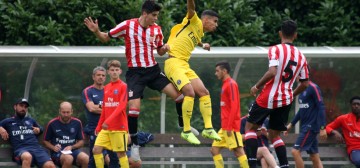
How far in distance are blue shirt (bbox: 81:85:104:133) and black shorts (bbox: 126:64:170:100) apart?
2.22 meters

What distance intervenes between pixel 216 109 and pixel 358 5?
497cm

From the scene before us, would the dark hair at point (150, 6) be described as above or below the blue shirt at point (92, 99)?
above

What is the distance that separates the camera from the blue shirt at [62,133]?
18688mm

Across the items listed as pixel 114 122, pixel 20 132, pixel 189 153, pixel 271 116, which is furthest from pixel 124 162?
pixel 189 153

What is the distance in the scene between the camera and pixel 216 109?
66.0 ft

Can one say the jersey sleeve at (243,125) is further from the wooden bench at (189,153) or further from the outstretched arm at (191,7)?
the outstretched arm at (191,7)

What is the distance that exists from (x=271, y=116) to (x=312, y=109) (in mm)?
2883

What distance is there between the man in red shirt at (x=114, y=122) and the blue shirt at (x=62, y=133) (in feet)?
3.56

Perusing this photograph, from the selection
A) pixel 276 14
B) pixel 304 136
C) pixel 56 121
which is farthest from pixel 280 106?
pixel 276 14

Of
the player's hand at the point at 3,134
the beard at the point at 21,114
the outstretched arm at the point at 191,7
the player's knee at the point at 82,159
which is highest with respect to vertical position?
the outstretched arm at the point at 191,7


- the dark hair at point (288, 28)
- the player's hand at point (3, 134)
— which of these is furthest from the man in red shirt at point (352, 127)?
the player's hand at point (3, 134)

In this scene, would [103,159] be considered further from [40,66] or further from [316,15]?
[316,15]

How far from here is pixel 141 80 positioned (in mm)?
16375

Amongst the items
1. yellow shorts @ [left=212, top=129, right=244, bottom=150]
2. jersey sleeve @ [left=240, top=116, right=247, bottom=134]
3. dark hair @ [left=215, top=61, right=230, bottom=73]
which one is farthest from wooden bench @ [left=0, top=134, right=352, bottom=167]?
dark hair @ [left=215, top=61, right=230, bottom=73]
